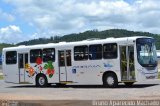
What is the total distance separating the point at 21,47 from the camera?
3186 cm

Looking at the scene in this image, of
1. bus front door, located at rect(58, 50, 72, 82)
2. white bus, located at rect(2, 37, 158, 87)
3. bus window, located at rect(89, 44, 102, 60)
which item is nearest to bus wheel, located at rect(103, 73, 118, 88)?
white bus, located at rect(2, 37, 158, 87)

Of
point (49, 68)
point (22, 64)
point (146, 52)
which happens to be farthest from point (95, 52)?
point (22, 64)

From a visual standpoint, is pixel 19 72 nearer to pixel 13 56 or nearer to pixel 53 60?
pixel 13 56

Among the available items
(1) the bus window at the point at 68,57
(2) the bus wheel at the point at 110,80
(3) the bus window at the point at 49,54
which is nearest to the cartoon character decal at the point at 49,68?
(3) the bus window at the point at 49,54

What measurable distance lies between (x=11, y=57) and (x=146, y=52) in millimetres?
10224

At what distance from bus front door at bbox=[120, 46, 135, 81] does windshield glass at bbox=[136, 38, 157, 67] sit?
44 centimetres

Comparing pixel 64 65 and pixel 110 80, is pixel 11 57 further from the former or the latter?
pixel 110 80

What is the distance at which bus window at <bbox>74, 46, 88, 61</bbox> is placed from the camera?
27.9 meters

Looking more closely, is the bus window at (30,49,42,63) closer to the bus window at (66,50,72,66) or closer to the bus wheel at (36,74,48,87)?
the bus wheel at (36,74,48,87)

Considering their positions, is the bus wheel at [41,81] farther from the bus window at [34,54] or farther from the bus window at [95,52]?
the bus window at [95,52]

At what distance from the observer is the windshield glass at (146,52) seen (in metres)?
25.8

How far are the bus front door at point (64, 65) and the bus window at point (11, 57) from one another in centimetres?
407

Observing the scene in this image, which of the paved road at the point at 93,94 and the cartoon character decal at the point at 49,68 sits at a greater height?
the cartoon character decal at the point at 49,68

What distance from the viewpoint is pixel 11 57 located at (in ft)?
106
